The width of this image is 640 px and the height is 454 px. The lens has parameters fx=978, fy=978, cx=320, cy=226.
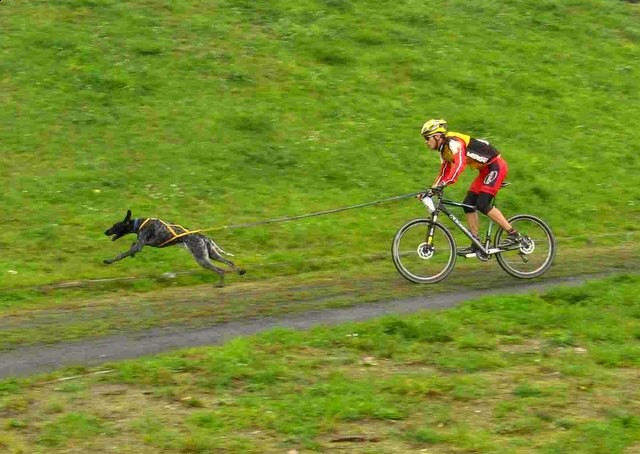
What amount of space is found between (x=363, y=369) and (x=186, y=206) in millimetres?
8130

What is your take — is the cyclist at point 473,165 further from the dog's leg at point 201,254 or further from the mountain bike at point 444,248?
the dog's leg at point 201,254

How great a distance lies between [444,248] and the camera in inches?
525

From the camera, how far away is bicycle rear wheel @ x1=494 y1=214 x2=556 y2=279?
1355 centimetres

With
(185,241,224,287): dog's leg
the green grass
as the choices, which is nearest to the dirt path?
the green grass

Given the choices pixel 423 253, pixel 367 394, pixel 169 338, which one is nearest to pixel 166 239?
pixel 169 338

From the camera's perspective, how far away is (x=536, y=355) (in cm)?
941

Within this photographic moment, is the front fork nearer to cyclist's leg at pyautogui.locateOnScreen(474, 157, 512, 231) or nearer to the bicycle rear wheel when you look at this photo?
cyclist's leg at pyautogui.locateOnScreen(474, 157, 512, 231)

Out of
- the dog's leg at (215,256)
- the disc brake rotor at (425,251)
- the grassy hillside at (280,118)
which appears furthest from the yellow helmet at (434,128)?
the dog's leg at (215,256)

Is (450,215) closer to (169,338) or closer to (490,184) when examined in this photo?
(490,184)

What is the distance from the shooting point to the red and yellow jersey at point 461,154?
42.6 ft

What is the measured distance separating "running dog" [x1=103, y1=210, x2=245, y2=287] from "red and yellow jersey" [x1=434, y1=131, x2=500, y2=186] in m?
3.21

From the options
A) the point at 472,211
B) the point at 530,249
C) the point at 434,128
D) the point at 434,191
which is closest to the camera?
the point at 434,128

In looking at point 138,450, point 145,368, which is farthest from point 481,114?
point 138,450

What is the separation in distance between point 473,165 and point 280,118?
25.2ft
